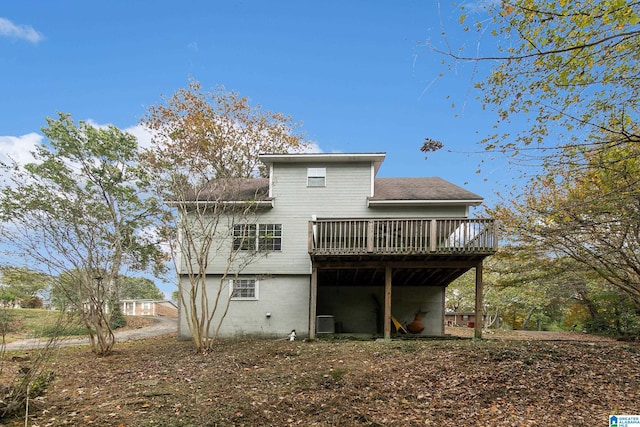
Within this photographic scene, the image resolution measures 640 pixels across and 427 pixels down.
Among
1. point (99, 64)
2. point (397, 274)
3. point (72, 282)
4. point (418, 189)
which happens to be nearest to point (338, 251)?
point (397, 274)

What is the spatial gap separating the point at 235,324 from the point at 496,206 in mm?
10442

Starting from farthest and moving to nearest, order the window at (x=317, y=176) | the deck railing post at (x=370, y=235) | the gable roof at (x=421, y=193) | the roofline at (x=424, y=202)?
the window at (x=317, y=176), the gable roof at (x=421, y=193), the roofline at (x=424, y=202), the deck railing post at (x=370, y=235)

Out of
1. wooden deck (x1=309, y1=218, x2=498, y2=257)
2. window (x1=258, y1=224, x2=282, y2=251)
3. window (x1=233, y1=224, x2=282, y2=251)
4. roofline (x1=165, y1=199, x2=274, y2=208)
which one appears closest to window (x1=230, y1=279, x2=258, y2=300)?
window (x1=233, y1=224, x2=282, y2=251)

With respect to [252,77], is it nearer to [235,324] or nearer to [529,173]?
[235,324]

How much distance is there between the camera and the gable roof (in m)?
12.3

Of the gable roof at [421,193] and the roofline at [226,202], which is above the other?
the gable roof at [421,193]

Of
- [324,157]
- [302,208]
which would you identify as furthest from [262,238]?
[324,157]

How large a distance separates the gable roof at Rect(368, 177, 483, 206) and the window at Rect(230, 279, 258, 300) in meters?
4.69

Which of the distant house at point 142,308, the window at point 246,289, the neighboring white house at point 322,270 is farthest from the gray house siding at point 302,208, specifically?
the distant house at point 142,308

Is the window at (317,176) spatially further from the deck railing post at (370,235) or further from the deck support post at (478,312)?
the deck support post at (478,312)

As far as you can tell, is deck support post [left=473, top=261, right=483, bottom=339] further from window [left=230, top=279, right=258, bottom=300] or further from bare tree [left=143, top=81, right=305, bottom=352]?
window [left=230, top=279, right=258, bottom=300]

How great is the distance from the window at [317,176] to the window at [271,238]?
1790mm

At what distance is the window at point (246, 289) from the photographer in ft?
42.2

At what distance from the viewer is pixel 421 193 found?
12875 mm
